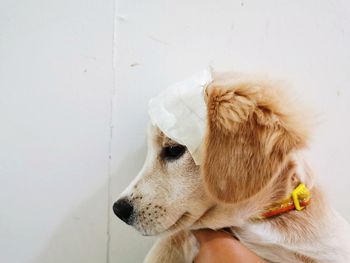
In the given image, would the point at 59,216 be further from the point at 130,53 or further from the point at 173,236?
the point at 130,53

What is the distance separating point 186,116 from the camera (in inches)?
28.0

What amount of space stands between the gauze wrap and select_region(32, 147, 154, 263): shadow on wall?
0.85 ft

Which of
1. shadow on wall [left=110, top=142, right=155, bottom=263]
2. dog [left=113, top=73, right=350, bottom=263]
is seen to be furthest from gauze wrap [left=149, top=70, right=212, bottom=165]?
shadow on wall [left=110, top=142, right=155, bottom=263]

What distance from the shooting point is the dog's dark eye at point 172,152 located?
2.47ft

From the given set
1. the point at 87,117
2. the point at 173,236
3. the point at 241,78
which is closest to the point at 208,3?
the point at 241,78

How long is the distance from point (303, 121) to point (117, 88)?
0.47 m

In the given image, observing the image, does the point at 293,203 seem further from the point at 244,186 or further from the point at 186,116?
the point at 186,116

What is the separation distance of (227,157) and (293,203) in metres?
0.21

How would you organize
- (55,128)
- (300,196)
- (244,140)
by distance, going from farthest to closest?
(55,128)
(300,196)
(244,140)

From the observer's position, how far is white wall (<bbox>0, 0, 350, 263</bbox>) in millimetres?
903

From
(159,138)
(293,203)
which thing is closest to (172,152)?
(159,138)

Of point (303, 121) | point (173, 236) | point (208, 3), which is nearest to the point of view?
point (303, 121)

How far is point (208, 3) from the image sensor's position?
0.96 m

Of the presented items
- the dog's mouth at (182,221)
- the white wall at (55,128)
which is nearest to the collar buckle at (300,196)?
the dog's mouth at (182,221)
